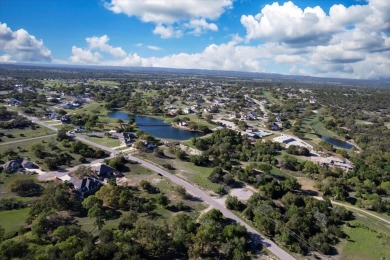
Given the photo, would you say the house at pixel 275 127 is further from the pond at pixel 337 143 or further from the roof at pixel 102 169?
the roof at pixel 102 169

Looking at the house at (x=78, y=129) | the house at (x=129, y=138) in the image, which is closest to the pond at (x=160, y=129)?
the house at (x=129, y=138)

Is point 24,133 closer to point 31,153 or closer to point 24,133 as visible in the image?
point 24,133

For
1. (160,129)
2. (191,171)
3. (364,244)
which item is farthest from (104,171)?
(160,129)

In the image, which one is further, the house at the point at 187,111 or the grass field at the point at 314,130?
the house at the point at 187,111

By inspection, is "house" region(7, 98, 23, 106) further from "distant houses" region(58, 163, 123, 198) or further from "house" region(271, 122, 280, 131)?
"house" region(271, 122, 280, 131)

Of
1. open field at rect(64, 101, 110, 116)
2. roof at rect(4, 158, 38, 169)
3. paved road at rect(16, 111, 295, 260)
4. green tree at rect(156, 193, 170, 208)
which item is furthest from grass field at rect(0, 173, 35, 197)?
open field at rect(64, 101, 110, 116)

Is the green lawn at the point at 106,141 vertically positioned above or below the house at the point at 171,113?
below

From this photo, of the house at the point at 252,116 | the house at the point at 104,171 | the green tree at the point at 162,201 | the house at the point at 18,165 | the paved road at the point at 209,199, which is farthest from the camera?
the house at the point at 252,116
